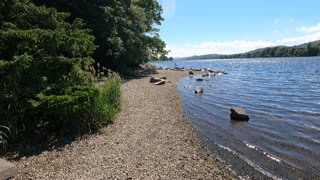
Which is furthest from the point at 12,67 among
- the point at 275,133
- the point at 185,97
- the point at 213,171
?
the point at 185,97

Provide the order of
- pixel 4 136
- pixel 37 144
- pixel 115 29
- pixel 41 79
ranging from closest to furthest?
pixel 4 136 → pixel 37 144 → pixel 41 79 → pixel 115 29

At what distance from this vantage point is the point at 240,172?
7754 millimetres

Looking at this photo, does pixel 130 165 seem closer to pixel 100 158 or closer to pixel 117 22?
pixel 100 158

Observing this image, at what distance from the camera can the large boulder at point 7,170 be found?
249 inches

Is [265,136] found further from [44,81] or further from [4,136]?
[4,136]

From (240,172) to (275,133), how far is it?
4.72 meters

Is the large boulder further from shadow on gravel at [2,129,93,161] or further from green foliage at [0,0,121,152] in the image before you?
green foliage at [0,0,121,152]

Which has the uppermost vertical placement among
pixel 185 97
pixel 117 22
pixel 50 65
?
pixel 117 22

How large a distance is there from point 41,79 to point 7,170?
3363 millimetres

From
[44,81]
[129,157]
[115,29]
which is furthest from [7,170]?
[115,29]

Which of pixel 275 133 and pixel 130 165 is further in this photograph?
pixel 275 133

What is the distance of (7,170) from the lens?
253 inches

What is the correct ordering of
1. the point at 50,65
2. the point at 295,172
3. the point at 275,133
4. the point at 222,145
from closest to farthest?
1. the point at 295,172
2. the point at 50,65
3. the point at 222,145
4. the point at 275,133

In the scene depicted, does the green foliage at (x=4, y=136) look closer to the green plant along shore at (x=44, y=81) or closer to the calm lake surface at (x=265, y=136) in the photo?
the green plant along shore at (x=44, y=81)
